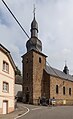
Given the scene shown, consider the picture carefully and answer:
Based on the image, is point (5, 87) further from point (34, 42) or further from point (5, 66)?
point (34, 42)

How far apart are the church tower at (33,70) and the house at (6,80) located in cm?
2220

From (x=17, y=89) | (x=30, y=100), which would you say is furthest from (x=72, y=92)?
(x=30, y=100)

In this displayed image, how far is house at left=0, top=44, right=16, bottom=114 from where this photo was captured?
2817cm

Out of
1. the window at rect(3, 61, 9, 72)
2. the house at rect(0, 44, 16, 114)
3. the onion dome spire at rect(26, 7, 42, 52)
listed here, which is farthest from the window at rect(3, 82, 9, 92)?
the onion dome spire at rect(26, 7, 42, 52)

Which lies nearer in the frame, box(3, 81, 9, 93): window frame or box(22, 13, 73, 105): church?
box(3, 81, 9, 93): window frame

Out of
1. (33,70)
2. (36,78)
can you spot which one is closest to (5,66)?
(33,70)

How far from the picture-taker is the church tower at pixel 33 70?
55.2 metres

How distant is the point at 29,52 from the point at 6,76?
94.3ft

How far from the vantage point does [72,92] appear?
72.8 meters

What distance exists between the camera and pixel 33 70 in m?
56.1

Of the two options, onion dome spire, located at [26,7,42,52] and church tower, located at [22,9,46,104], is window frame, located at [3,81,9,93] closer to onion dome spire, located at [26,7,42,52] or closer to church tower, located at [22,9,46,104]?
church tower, located at [22,9,46,104]

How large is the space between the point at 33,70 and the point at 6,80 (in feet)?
86.3

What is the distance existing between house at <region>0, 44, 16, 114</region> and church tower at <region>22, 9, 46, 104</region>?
22203 millimetres

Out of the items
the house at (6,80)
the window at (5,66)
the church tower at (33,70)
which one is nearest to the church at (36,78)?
the church tower at (33,70)
